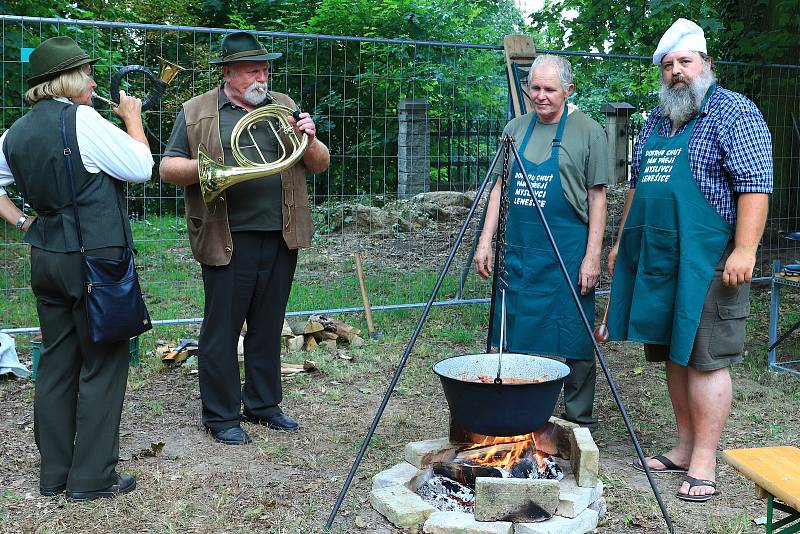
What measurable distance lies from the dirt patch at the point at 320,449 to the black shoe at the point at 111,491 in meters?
0.04

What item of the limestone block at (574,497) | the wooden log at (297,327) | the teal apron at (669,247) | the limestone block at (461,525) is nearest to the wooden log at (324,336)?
the wooden log at (297,327)

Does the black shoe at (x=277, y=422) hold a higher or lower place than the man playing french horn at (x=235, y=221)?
lower

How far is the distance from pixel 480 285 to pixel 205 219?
12.6ft

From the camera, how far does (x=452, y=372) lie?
3.90 metres

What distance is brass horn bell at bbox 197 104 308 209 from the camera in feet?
13.9

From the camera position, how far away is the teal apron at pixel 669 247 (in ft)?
12.9

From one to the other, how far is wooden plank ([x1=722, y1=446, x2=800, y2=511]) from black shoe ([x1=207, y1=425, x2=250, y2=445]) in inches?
98.9

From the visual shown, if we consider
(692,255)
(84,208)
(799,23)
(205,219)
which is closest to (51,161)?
(84,208)

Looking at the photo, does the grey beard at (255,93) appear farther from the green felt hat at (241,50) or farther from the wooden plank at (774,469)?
the wooden plank at (774,469)

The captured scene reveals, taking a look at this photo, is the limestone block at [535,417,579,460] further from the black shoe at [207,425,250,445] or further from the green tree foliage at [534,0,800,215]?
the green tree foliage at [534,0,800,215]

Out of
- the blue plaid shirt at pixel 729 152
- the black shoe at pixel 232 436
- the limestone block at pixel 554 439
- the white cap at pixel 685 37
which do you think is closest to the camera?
the blue plaid shirt at pixel 729 152

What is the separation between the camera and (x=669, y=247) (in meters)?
4.02

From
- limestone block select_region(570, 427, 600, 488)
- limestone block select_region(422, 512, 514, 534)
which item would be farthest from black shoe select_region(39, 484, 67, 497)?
limestone block select_region(570, 427, 600, 488)

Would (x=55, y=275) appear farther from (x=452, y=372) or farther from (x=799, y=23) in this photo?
(x=799, y=23)
